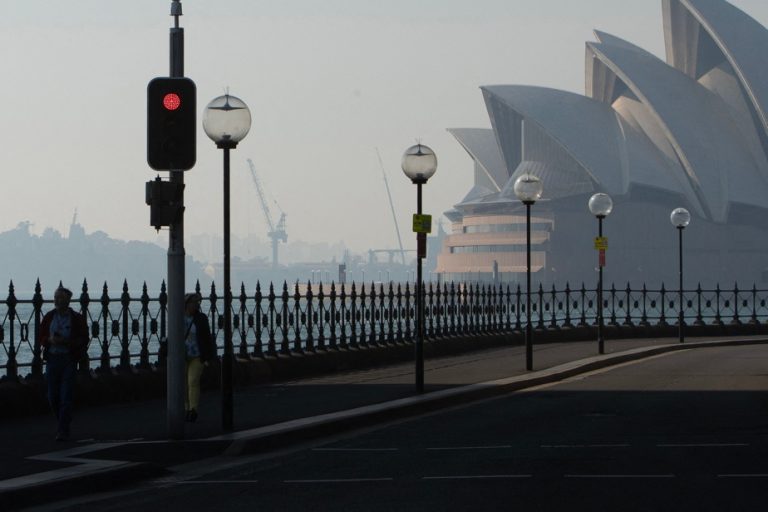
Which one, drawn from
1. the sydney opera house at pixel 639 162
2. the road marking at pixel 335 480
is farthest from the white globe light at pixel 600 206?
the sydney opera house at pixel 639 162

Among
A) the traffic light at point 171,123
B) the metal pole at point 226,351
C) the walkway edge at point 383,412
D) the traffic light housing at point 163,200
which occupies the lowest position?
the walkway edge at point 383,412

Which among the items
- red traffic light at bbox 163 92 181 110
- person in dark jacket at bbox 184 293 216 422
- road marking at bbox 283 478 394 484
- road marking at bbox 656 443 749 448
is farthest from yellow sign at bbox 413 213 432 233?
road marking at bbox 283 478 394 484

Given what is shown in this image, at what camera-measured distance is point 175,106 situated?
45.9 ft

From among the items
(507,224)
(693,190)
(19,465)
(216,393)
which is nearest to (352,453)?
(19,465)

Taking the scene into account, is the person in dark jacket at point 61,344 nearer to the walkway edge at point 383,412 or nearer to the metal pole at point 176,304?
the metal pole at point 176,304

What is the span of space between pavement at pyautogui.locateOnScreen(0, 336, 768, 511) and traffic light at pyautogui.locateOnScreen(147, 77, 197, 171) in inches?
109

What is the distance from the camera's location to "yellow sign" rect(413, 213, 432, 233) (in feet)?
70.6

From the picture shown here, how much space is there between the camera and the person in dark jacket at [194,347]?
1608cm

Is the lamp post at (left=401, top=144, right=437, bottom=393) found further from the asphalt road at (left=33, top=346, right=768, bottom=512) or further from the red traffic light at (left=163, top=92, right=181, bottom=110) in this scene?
the red traffic light at (left=163, top=92, right=181, bottom=110)

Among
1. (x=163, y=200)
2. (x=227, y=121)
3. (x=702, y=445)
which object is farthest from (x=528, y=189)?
(x=163, y=200)

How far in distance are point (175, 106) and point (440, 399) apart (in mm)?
6899

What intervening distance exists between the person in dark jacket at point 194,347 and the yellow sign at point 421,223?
5.70m

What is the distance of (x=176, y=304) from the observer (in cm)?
1407

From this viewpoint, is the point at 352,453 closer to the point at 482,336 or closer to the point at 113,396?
the point at 113,396
